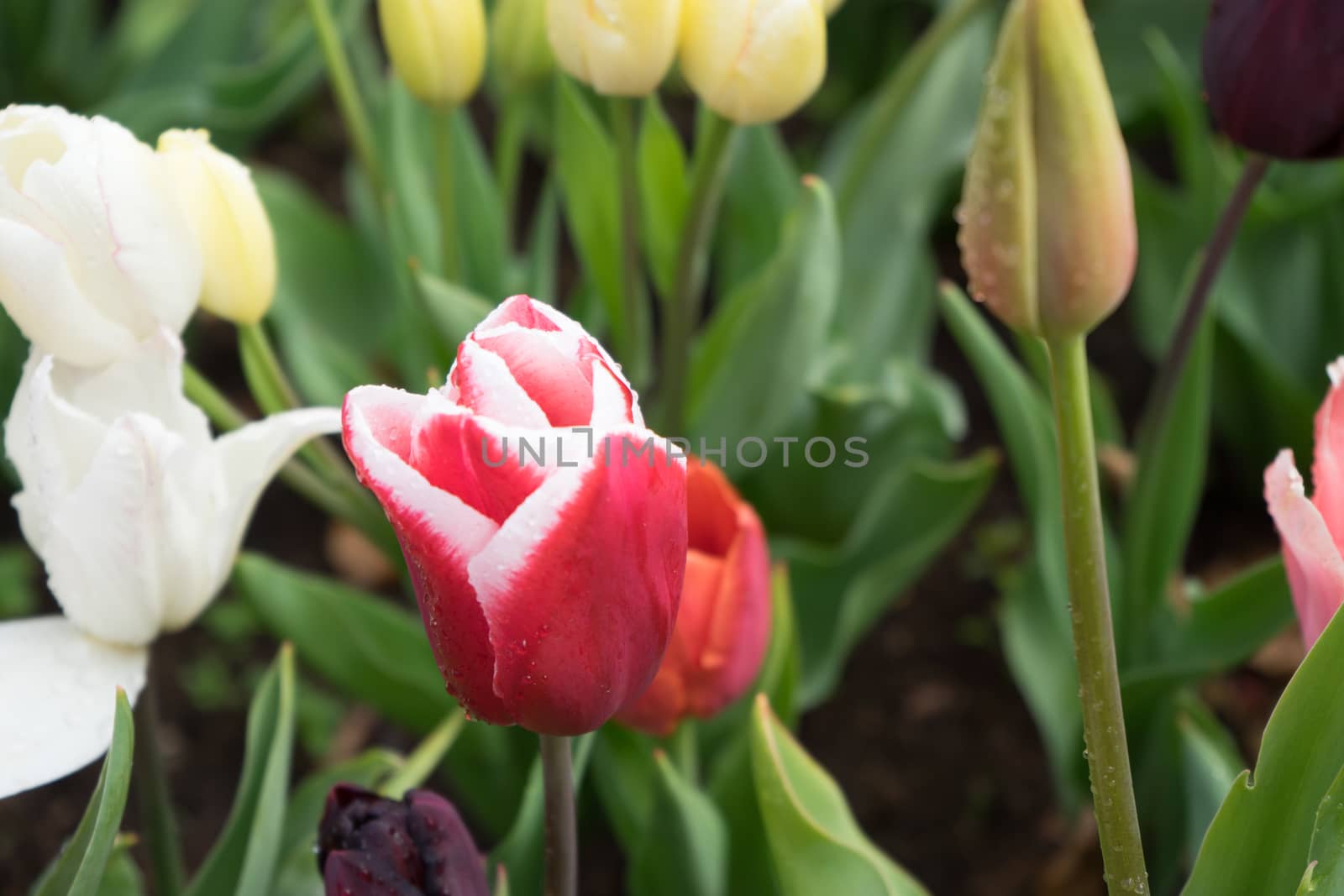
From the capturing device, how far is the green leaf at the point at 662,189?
2.86 ft

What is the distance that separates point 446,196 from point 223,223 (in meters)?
0.23

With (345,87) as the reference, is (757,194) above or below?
below

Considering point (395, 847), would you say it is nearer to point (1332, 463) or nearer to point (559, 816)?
point (559, 816)

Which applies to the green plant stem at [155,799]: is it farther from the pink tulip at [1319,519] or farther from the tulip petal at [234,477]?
the pink tulip at [1319,519]

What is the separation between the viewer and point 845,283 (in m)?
1.11

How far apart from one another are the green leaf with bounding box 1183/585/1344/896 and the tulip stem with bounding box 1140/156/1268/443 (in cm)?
32

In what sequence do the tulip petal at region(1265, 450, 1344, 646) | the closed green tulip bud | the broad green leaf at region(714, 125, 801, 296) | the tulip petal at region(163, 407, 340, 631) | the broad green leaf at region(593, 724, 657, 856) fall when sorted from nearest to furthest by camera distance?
the closed green tulip bud
the tulip petal at region(1265, 450, 1344, 646)
the tulip petal at region(163, 407, 340, 631)
the broad green leaf at region(593, 724, 657, 856)
the broad green leaf at region(714, 125, 801, 296)

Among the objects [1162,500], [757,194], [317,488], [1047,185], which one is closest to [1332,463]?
[1047,185]

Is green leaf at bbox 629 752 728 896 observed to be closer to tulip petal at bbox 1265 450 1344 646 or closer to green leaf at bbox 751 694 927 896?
green leaf at bbox 751 694 927 896

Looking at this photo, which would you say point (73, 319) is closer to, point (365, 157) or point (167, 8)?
point (365, 157)

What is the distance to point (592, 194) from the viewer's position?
36.3 inches

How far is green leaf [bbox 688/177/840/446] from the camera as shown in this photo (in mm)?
823

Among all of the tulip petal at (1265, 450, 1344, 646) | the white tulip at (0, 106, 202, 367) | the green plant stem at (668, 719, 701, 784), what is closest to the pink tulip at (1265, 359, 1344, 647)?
the tulip petal at (1265, 450, 1344, 646)

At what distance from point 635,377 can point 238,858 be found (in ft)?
1.34
